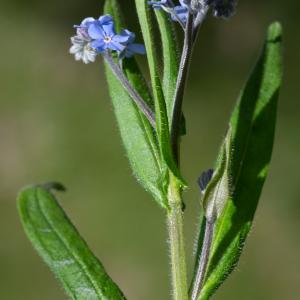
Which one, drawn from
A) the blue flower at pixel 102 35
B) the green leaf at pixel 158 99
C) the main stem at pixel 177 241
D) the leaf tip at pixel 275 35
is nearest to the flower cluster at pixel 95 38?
the blue flower at pixel 102 35

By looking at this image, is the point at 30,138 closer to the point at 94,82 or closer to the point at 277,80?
the point at 94,82

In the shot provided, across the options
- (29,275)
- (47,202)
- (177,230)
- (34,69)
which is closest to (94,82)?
(34,69)

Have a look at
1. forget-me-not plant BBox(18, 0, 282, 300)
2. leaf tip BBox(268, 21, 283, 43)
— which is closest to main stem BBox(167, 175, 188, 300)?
forget-me-not plant BBox(18, 0, 282, 300)

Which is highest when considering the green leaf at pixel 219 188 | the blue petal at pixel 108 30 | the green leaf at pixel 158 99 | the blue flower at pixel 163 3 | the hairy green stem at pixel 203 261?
the blue flower at pixel 163 3

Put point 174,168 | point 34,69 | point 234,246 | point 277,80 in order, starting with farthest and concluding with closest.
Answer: point 34,69, point 277,80, point 234,246, point 174,168

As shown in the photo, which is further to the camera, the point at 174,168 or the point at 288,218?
the point at 288,218

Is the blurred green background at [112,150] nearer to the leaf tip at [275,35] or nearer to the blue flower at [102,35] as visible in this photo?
the leaf tip at [275,35]
